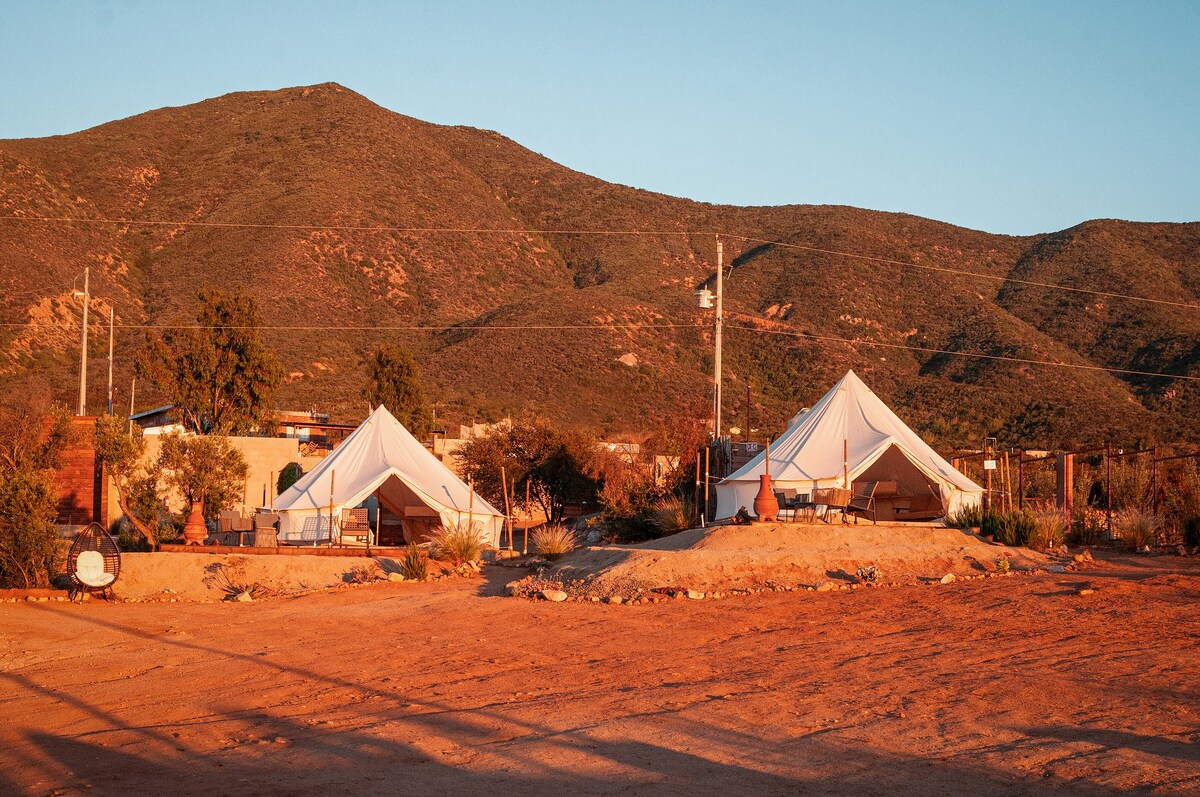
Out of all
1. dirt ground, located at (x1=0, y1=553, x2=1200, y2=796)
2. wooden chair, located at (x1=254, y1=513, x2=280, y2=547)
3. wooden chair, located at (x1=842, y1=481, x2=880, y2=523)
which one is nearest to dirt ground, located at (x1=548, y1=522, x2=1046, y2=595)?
dirt ground, located at (x1=0, y1=553, x2=1200, y2=796)

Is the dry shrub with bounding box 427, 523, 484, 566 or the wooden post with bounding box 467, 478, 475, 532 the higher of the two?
the wooden post with bounding box 467, 478, 475, 532

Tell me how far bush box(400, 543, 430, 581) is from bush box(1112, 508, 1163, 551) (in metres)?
11.2

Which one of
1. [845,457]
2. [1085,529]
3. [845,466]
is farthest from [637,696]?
[1085,529]

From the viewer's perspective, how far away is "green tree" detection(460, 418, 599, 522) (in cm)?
3031

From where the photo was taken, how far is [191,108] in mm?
81625

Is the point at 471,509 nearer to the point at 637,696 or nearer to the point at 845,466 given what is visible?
the point at 845,466

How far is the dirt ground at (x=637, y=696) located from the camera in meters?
7.04

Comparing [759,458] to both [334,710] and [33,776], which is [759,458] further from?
[33,776]

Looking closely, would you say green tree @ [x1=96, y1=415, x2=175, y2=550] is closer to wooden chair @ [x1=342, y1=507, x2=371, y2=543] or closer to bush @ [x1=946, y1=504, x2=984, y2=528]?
wooden chair @ [x1=342, y1=507, x2=371, y2=543]

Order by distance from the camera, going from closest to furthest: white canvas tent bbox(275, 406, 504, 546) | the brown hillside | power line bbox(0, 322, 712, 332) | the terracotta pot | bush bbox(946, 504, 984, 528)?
the terracotta pot → bush bbox(946, 504, 984, 528) → white canvas tent bbox(275, 406, 504, 546) → the brown hillside → power line bbox(0, 322, 712, 332)

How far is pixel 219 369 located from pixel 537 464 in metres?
11.3

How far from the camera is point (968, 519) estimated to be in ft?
65.2

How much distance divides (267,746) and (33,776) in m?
1.40

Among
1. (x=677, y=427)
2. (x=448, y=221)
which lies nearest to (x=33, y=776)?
(x=677, y=427)
